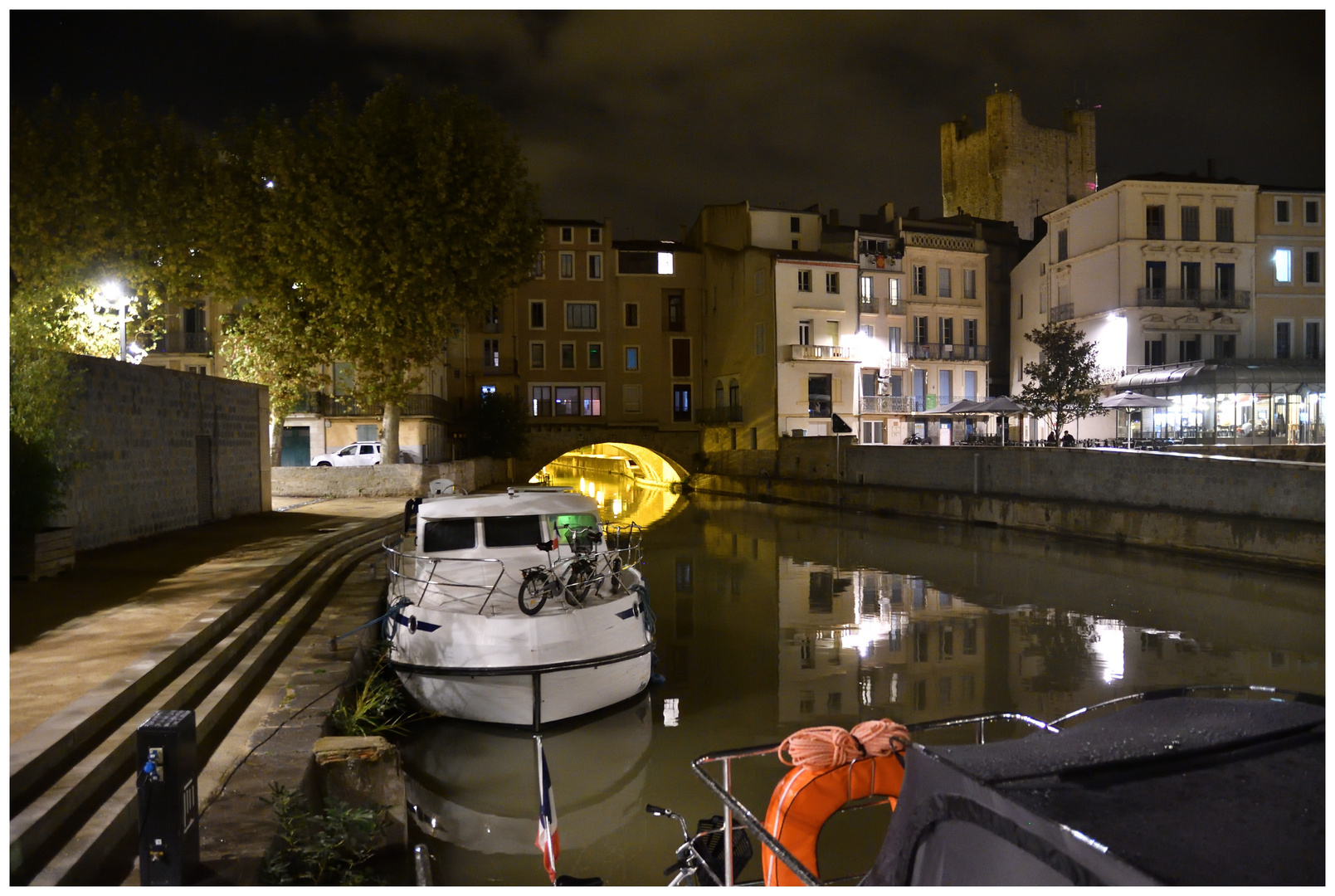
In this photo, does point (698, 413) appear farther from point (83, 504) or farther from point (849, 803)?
point (849, 803)

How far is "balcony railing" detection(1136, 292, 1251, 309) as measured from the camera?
1560 inches

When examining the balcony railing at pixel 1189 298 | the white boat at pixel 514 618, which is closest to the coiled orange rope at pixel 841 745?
the white boat at pixel 514 618

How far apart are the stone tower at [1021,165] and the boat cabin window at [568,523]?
62.7 meters

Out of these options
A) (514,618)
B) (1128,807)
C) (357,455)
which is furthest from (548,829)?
(357,455)

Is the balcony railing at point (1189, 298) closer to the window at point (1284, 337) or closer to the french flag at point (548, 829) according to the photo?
the window at point (1284, 337)

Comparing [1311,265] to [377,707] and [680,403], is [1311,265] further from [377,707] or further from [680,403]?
[377,707]

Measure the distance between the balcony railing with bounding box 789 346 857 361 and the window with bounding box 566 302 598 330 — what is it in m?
11.0

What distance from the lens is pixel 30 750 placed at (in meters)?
5.27

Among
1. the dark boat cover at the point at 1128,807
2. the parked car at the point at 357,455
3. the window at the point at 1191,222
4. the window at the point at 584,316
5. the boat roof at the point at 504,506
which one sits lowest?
the dark boat cover at the point at 1128,807

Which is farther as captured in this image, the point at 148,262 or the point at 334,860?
the point at 148,262

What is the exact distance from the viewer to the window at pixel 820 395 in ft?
142

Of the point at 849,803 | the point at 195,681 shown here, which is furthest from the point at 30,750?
the point at 849,803

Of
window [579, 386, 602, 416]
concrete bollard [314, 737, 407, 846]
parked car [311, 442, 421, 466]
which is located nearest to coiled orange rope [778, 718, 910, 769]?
concrete bollard [314, 737, 407, 846]

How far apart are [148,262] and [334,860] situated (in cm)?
2542
